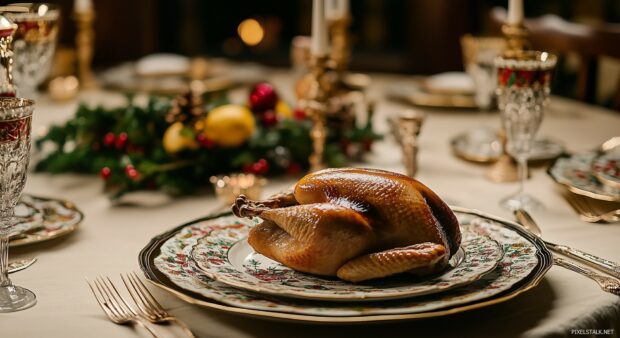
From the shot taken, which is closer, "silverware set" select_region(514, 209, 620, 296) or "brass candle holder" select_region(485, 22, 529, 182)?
"silverware set" select_region(514, 209, 620, 296)

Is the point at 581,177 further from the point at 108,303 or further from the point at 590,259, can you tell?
the point at 108,303

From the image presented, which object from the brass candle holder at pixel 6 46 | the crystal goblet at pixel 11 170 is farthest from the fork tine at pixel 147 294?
the brass candle holder at pixel 6 46

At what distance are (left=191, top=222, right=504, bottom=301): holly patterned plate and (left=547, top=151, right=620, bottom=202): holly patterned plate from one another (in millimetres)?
388

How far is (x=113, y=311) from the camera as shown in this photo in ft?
3.20

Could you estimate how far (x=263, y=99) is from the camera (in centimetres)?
186

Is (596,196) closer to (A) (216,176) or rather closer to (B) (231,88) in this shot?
(A) (216,176)

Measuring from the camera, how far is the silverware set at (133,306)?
36.8 inches

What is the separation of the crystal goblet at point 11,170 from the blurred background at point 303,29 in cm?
288

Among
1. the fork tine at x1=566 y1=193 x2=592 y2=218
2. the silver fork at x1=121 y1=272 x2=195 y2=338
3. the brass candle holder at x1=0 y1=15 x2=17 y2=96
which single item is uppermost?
the brass candle holder at x1=0 y1=15 x2=17 y2=96

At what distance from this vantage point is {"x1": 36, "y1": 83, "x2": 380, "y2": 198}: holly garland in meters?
1.61

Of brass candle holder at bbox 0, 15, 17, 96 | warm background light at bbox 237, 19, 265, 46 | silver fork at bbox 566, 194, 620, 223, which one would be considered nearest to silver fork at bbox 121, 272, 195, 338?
brass candle holder at bbox 0, 15, 17, 96

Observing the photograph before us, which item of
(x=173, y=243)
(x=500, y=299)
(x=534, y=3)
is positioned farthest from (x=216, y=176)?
(x=534, y=3)

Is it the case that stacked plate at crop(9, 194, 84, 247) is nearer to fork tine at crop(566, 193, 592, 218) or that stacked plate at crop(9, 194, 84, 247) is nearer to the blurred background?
fork tine at crop(566, 193, 592, 218)

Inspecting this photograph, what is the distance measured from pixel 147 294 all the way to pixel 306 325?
221mm
